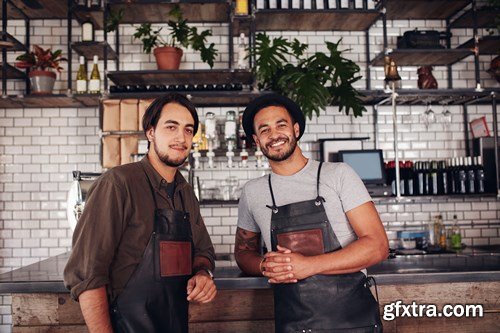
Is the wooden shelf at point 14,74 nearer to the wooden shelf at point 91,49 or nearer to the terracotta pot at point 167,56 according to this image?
the wooden shelf at point 91,49

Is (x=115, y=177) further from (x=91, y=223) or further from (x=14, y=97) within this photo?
(x=14, y=97)

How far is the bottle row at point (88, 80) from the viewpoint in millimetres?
4500

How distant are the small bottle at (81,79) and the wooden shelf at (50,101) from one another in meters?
0.07

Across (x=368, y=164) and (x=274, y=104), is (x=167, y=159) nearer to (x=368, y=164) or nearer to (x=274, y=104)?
(x=274, y=104)

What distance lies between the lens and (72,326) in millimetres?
2480

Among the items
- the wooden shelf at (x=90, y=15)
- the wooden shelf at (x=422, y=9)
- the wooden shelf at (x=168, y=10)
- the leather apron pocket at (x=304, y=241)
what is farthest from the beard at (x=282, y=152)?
the wooden shelf at (x=90, y=15)

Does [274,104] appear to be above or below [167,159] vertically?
above

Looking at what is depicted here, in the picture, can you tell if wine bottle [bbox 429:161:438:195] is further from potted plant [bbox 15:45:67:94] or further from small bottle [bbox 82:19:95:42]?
potted plant [bbox 15:45:67:94]

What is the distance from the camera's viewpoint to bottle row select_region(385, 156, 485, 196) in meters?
4.57

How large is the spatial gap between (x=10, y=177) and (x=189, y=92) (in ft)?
6.65

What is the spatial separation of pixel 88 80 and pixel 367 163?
109 inches

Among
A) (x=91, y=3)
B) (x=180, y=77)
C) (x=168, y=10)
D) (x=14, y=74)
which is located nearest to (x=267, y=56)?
(x=180, y=77)

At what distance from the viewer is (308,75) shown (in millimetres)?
4074

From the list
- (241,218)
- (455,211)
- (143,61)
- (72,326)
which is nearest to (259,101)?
(241,218)
